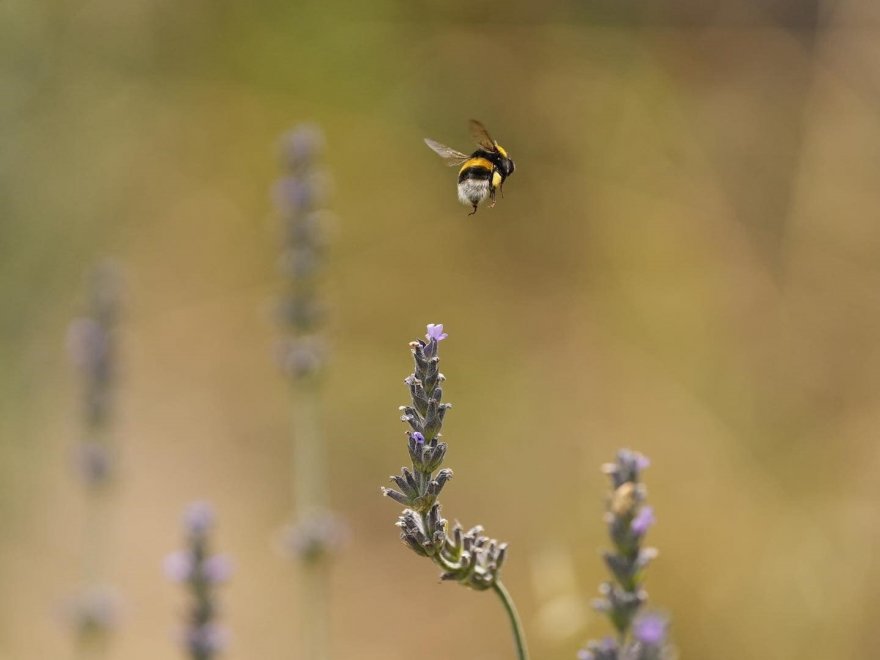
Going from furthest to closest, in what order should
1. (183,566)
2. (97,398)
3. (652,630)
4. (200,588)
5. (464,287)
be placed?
1. (464,287)
2. (97,398)
3. (183,566)
4. (200,588)
5. (652,630)

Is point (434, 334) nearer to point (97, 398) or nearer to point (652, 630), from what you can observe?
point (652, 630)

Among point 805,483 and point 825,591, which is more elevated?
point 805,483

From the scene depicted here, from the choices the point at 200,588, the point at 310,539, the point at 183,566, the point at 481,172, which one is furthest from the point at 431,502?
the point at 310,539

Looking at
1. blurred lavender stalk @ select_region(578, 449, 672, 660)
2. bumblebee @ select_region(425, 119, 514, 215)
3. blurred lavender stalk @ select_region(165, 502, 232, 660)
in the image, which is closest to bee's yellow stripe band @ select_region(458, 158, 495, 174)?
bumblebee @ select_region(425, 119, 514, 215)

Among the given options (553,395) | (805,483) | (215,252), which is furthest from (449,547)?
(215,252)

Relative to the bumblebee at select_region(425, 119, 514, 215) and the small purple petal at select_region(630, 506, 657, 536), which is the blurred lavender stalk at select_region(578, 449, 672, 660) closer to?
the small purple petal at select_region(630, 506, 657, 536)

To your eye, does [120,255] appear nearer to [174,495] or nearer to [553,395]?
[174,495]
